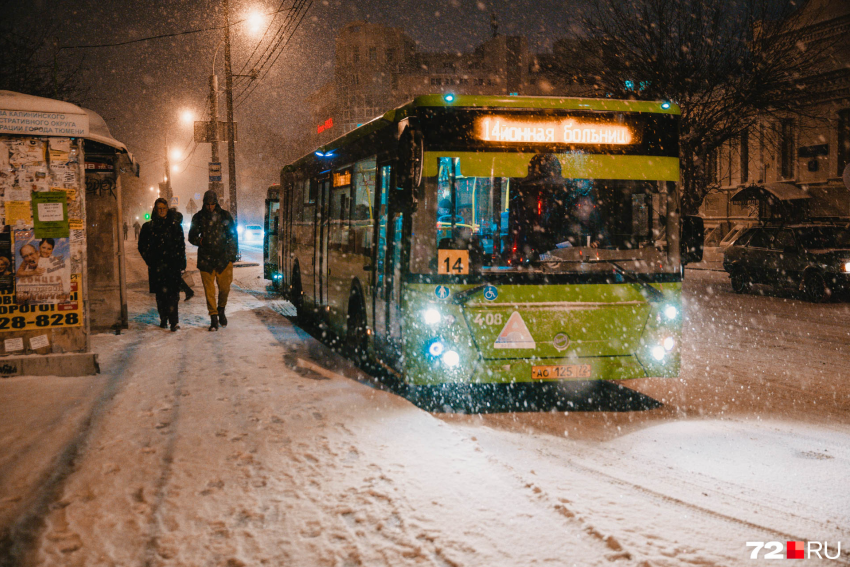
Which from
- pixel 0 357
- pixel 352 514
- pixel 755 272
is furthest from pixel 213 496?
pixel 755 272

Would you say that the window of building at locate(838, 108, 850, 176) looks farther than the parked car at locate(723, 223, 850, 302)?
Yes

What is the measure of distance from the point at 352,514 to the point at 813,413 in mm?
4881

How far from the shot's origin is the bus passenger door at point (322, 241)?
36.3 feet

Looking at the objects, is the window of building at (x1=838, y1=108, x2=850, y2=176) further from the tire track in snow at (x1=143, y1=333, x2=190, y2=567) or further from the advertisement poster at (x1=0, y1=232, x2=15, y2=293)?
the advertisement poster at (x1=0, y1=232, x2=15, y2=293)

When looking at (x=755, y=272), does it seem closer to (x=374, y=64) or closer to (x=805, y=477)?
(x=805, y=477)

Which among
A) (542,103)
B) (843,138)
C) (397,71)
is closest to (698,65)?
(843,138)

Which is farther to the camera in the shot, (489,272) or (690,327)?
(690,327)

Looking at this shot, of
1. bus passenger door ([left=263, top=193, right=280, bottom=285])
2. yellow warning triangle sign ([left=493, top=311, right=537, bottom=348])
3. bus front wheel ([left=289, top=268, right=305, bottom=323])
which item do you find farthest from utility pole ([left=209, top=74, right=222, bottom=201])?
yellow warning triangle sign ([left=493, top=311, right=537, bottom=348])

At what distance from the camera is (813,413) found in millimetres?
7098

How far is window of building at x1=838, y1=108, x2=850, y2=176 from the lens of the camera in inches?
1398

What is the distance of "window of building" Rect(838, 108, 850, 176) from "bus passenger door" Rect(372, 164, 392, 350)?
34002 mm

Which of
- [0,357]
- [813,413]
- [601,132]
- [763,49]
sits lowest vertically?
[813,413]

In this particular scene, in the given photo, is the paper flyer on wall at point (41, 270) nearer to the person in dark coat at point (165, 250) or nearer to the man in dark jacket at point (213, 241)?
the man in dark jacket at point (213, 241)

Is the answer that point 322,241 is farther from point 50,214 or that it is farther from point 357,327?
point 50,214
